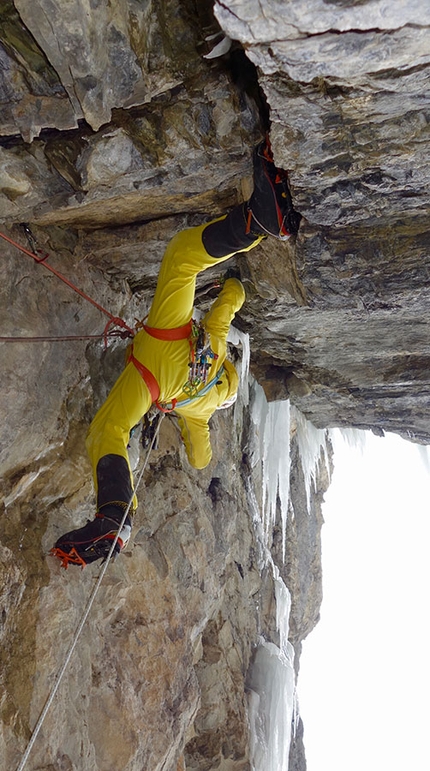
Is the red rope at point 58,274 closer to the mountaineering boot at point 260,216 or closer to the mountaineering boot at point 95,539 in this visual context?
the mountaineering boot at point 260,216

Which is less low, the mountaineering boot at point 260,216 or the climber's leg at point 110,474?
the mountaineering boot at point 260,216

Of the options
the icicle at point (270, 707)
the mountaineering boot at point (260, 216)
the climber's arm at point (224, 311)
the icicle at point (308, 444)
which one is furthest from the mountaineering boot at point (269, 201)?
the icicle at point (308, 444)

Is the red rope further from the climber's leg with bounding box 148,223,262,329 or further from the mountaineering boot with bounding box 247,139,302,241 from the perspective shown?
the mountaineering boot with bounding box 247,139,302,241

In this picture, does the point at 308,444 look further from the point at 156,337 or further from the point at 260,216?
the point at 260,216

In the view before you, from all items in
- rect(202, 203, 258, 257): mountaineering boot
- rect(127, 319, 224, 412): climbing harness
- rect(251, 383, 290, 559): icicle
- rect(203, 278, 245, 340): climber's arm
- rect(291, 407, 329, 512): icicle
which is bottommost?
rect(127, 319, 224, 412): climbing harness

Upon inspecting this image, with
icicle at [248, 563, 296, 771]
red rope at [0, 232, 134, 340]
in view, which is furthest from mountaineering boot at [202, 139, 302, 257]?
icicle at [248, 563, 296, 771]

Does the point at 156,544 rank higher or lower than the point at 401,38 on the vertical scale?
lower

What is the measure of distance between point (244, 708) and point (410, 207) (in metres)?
4.12

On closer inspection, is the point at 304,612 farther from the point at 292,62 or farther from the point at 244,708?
the point at 292,62

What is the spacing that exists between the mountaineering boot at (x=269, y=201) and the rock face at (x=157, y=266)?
0.05 metres

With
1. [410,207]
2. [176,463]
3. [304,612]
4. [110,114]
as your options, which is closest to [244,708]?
[176,463]

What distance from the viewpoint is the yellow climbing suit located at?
247cm

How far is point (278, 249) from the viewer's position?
2734 millimetres

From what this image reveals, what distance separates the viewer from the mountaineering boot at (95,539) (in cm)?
215
